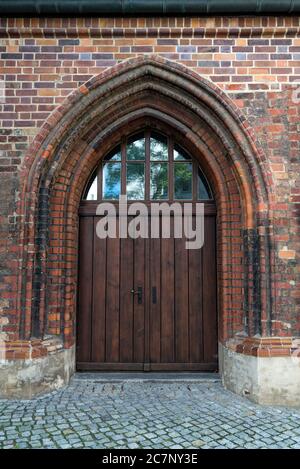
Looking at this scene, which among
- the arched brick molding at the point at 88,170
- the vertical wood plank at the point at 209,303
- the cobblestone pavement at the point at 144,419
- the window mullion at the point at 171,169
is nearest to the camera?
the cobblestone pavement at the point at 144,419

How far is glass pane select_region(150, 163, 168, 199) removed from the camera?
15.6 ft

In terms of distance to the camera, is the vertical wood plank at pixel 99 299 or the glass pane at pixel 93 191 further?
the glass pane at pixel 93 191

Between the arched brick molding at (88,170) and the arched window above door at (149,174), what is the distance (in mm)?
251

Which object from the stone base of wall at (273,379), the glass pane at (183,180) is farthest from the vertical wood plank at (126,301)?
the stone base of wall at (273,379)

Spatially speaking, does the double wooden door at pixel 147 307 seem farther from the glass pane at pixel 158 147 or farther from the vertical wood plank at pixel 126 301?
the glass pane at pixel 158 147

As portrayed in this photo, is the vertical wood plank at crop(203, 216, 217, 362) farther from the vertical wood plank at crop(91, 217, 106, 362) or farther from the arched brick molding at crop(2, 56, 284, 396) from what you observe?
the vertical wood plank at crop(91, 217, 106, 362)

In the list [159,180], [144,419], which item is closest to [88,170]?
[159,180]

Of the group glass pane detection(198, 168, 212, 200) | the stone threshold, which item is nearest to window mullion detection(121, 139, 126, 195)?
glass pane detection(198, 168, 212, 200)

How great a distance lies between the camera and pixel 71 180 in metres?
4.43

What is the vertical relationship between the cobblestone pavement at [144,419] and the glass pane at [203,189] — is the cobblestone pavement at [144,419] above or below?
below

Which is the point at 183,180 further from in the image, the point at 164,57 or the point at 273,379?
the point at 273,379

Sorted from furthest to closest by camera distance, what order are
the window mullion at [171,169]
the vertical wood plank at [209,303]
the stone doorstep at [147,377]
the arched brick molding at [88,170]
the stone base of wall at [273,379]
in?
the window mullion at [171,169], the vertical wood plank at [209,303], the stone doorstep at [147,377], the arched brick molding at [88,170], the stone base of wall at [273,379]

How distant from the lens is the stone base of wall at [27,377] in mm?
3873
